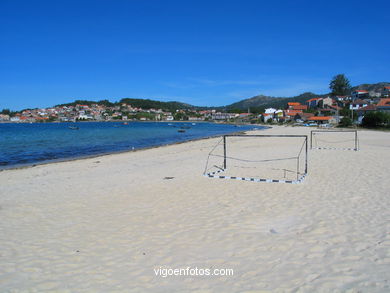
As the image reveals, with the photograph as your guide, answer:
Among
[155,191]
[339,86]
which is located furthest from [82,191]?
[339,86]

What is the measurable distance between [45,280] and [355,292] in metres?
3.78

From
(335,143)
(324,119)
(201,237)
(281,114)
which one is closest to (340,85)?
(281,114)

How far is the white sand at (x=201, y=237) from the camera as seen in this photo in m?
3.35

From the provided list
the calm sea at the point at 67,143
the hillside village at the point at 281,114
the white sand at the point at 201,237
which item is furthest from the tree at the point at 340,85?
the white sand at the point at 201,237

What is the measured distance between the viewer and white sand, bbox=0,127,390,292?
11.0 feet

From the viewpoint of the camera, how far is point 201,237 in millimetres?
4617

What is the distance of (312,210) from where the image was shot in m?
5.84

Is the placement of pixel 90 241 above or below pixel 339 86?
below

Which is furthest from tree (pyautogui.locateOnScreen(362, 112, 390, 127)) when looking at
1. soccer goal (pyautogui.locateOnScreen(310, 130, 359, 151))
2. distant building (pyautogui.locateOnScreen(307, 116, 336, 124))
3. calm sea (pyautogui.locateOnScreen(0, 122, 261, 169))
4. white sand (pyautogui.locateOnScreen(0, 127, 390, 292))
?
white sand (pyautogui.locateOnScreen(0, 127, 390, 292))

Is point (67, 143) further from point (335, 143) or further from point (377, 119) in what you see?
point (377, 119)

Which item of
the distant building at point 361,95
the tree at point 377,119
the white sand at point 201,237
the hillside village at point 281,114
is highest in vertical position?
the distant building at point 361,95

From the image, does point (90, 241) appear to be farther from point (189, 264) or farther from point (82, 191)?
point (82, 191)

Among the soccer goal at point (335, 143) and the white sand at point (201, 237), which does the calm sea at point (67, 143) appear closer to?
the white sand at point (201, 237)

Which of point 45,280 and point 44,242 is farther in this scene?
point 44,242
